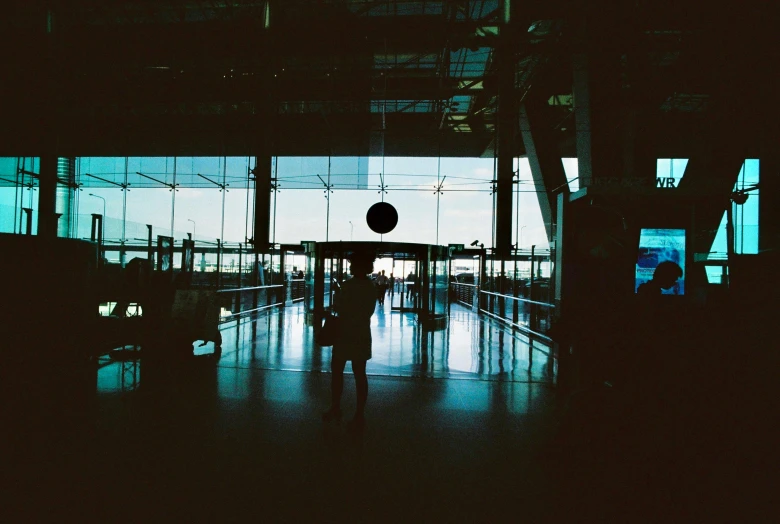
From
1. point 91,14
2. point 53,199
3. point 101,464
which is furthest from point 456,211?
point 101,464

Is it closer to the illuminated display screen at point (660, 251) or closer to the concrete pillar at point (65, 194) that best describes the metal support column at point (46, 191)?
the concrete pillar at point (65, 194)

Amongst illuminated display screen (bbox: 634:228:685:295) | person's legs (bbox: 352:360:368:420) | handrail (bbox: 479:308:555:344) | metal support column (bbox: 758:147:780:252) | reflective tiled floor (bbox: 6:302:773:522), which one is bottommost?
reflective tiled floor (bbox: 6:302:773:522)

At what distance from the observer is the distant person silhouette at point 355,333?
3.69 m

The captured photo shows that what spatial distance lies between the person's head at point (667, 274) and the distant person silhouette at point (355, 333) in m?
2.05

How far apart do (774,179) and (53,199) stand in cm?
1324

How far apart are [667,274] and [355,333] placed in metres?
2.28

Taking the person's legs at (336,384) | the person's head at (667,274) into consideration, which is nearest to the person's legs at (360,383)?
the person's legs at (336,384)

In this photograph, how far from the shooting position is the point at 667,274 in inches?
136

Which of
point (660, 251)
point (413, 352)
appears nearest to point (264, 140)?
point (413, 352)

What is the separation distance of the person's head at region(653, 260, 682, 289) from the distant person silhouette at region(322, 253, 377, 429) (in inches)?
80.5

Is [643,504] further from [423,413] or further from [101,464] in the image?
[101,464]

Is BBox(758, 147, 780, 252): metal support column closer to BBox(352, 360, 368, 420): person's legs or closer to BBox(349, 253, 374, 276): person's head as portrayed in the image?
BBox(349, 253, 374, 276): person's head

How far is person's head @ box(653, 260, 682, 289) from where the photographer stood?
3422 mm

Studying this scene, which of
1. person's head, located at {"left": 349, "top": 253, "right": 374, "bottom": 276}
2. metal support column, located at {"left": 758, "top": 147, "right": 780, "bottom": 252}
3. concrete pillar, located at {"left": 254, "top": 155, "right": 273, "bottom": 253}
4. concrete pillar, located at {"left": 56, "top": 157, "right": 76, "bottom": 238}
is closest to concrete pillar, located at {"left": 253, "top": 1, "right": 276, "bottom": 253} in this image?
concrete pillar, located at {"left": 254, "top": 155, "right": 273, "bottom": 253}
